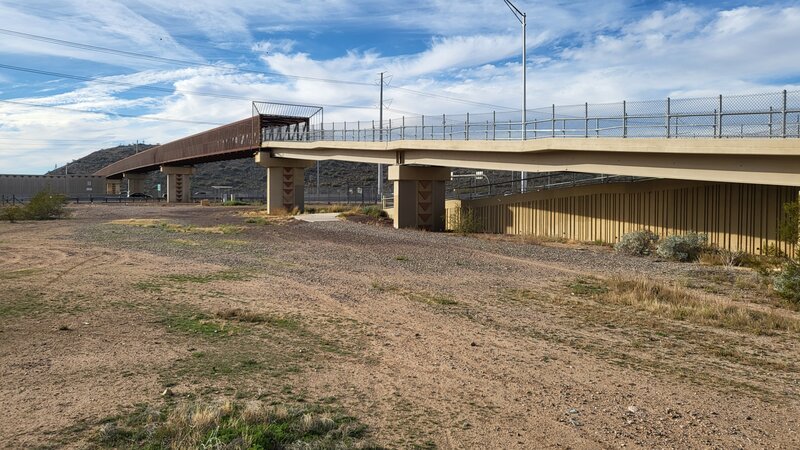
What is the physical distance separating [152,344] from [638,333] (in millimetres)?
8310

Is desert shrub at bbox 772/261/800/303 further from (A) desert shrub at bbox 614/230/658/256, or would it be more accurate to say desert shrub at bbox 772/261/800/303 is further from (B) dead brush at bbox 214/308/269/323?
(B) dead brush at bbox 214/308/269/323

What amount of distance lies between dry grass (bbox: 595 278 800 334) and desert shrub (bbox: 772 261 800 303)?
1170 millimetres

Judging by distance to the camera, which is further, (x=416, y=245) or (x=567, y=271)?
(x=416, y=245)

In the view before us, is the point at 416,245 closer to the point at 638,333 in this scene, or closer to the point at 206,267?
the point at 206,267

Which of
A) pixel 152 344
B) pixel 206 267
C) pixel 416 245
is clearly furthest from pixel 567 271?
pixel 152 344

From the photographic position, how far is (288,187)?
57.2 m

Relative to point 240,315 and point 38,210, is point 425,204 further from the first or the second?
point 240,315

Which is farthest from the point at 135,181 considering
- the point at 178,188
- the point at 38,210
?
the point at 38,210

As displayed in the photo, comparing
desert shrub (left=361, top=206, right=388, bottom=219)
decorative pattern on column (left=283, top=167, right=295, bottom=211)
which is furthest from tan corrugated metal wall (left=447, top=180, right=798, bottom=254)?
decorative pattern on column (left=283, top=167, right=295, bottom=211)

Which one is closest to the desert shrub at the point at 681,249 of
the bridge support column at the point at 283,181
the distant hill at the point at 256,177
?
the bridge support column at the point at 283,181

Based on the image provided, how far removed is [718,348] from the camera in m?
11.2

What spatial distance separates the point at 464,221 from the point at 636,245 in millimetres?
13640

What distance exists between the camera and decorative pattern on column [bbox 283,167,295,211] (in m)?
57.1

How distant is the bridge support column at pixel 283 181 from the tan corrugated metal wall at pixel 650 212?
20.7 metres
